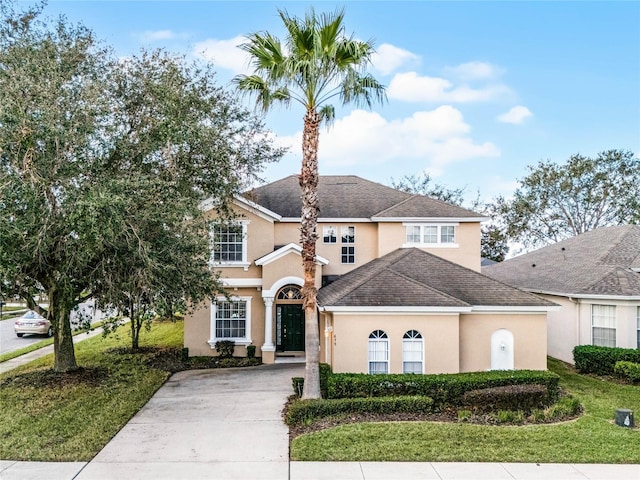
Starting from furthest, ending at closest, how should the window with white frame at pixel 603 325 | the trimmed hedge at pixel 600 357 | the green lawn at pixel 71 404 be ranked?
the window with white frame at pixel 603 325 < the trimmed hedge at pixel 600 357 < the green lawn at pixel 71 404

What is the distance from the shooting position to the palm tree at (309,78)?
11562 millimetres

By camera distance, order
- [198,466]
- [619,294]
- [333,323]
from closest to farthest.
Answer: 1. [198,466]
2. [333,323]
3. [619,294]

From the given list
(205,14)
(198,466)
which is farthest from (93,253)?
(205,14)

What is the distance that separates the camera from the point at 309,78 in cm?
1188

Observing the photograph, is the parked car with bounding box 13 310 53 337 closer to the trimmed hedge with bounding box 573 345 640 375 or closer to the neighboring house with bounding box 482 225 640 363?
the neighboring house with bounding box 482 225 640 363

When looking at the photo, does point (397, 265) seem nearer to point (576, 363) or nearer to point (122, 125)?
point (576, 363)

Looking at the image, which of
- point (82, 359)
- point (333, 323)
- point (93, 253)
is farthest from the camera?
point (82, 359)

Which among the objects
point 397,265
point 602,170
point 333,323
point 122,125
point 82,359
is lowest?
point 82,359

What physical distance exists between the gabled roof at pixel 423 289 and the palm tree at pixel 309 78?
210cm

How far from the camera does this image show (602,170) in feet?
123

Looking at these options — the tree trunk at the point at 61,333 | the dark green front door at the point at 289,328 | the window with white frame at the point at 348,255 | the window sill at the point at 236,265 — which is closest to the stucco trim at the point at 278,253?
the window sill at the point at 236,265

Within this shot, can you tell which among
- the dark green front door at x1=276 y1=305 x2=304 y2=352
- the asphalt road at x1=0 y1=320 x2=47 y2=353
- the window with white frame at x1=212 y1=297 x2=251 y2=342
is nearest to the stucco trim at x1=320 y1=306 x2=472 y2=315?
the dark green front door at x1=276 y1=305 x2=304 y2=352

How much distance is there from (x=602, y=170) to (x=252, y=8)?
111 feet

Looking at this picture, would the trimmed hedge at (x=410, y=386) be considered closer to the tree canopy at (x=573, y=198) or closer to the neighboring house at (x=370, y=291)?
the neighboring house at (x=370, y=291)
